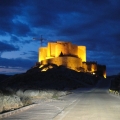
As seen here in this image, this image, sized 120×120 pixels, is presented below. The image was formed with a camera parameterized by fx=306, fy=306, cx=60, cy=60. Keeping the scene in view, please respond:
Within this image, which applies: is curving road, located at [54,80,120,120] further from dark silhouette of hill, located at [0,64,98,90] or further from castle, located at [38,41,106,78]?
castle, located at [38,41,106,78]

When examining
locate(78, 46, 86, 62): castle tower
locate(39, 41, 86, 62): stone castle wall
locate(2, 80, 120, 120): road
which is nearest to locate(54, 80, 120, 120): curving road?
locate(2, 80, 120, 120): road

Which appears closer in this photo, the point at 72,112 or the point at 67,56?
the point at 72,112

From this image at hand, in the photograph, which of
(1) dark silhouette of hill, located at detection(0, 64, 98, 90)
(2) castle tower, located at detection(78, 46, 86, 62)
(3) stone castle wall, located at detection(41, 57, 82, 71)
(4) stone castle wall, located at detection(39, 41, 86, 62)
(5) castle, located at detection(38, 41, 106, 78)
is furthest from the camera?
(2) castle tower, located at detection(78, 46, 86, 62)

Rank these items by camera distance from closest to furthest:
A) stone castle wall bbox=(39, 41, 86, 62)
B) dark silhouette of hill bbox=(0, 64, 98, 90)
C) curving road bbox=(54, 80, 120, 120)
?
curving road bbox=(54, 80, 120, 120)
dark silhouette of hill bbox=(0, 64, 98, 90)
stone castle wall bbox=(39, 41, 86, 62)

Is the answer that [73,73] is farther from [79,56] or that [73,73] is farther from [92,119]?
[92,119]

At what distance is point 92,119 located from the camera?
1261cm

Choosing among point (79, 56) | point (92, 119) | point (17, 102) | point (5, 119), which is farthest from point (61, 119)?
point (79, 56)

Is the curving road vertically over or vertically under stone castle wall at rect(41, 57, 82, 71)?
under

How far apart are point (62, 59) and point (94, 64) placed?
19856 millimetres

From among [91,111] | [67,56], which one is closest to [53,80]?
[67,56]

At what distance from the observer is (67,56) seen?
4355 inches

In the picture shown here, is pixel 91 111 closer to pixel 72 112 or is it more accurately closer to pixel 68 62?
pixel 72 112

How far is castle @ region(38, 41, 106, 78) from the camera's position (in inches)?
4272

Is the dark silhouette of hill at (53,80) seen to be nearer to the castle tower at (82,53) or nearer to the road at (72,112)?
the castle tower at (82,53)
